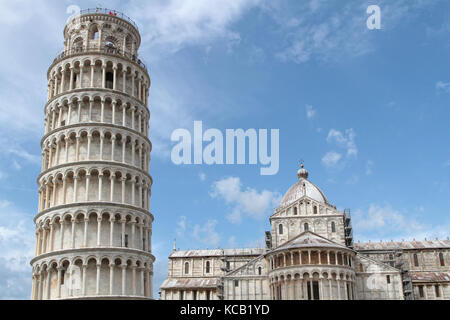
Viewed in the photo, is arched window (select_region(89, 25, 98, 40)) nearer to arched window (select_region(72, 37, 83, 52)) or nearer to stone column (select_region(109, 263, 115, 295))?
arched window (select_region(72, 37, 83, 52))

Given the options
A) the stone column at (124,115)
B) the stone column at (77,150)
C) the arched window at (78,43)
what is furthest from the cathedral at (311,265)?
the arched window at (78,43)

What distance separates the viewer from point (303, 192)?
67.1m

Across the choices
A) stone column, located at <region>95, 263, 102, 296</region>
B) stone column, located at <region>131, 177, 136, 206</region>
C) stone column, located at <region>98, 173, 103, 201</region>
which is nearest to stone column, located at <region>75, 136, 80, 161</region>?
stone column, located at <region>98, 173, 103, 201</region>

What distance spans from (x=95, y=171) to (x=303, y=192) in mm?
35620

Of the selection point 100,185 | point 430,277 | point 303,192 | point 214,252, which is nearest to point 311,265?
point 303,192

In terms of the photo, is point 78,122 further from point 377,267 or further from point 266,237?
point 377,267

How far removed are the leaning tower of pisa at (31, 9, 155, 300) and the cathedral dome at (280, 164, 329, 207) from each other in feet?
94.9

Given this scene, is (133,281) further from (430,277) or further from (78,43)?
(430,277)

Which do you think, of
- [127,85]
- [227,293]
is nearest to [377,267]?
[227,293]

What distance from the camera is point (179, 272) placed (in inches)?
3041

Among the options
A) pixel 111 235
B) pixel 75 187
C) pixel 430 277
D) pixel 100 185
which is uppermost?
pixel 100 185

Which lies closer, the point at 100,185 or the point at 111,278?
the point at 111,278

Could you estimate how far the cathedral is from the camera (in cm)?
5275
